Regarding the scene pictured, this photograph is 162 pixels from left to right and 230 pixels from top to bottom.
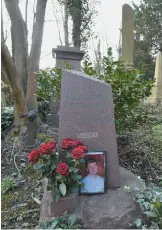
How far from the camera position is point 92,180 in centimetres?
201

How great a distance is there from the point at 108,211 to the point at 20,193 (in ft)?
3.71

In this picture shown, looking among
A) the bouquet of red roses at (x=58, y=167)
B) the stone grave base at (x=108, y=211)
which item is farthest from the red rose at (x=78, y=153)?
the stone grave base at (x=108, y=211)

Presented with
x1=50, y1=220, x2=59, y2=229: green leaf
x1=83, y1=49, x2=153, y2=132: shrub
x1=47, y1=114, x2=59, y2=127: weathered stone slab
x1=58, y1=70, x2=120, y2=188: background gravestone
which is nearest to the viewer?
x1=50, y1=220, x2=59, y2=229: green leaf

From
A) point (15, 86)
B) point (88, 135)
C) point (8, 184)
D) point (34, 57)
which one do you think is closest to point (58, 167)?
point (88, 135)

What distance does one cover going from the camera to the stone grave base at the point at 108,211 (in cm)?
171

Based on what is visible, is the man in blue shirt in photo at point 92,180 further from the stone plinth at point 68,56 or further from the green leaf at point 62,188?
the stone plinth at point 68,56

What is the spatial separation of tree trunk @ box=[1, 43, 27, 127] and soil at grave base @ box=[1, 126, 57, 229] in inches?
18.3

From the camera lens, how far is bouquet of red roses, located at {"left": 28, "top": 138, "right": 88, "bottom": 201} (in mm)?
1723

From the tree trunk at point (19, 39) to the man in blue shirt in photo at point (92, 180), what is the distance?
10.9 feet

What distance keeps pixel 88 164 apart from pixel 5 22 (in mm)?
5815

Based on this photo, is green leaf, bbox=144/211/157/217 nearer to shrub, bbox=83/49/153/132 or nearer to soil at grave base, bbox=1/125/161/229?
soil at grave base, bbox=1/125/161/229

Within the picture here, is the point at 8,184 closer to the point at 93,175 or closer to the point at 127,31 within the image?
the point at 93,175

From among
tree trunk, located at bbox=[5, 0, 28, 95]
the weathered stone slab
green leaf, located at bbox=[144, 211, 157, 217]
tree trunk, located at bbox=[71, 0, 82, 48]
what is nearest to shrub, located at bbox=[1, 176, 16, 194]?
green leaf, located at bbox=[144, 211, 157, 217]

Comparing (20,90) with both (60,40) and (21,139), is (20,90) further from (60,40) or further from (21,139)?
(60,40)
